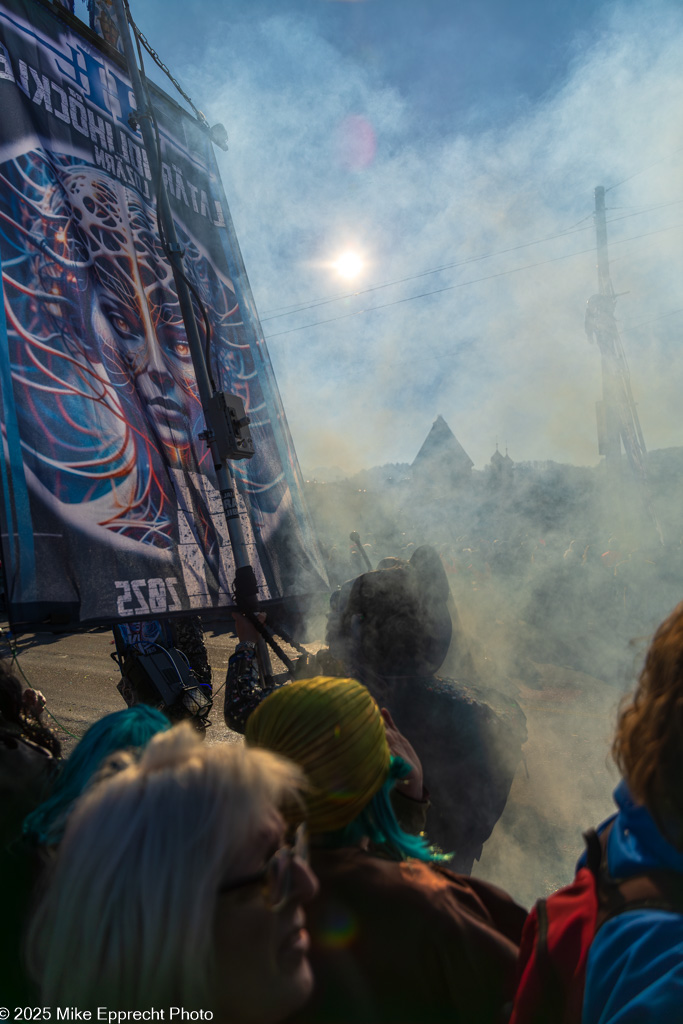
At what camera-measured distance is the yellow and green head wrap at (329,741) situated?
98cm

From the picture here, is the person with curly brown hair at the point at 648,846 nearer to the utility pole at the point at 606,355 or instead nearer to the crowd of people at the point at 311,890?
the crowd of people at the point at 311,890

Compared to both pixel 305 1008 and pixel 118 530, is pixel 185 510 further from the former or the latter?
pixel 305 1008

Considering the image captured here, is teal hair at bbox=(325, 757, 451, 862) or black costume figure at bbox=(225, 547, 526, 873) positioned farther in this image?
black costume figure at bbox=(225, 547, 526, 873)

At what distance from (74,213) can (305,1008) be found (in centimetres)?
437

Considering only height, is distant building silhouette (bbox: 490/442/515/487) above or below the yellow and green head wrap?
above

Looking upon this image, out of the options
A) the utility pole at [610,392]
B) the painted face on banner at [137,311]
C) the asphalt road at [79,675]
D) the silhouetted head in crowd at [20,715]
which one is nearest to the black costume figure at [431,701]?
the silhouetted head in crowd at [20,715]

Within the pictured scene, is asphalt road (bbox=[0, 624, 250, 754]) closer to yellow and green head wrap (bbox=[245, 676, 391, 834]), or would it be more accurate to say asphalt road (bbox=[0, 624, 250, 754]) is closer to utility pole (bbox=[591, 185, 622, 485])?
yellow and green head wrap (bbox=[245, 676, 391, 834])

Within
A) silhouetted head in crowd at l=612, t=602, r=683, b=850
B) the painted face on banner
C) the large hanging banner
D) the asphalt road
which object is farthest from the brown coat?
the asphalt road

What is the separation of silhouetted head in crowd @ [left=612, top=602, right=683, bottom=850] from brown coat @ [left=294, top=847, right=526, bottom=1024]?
17.1 inches

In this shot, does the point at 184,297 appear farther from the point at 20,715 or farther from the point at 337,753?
the point at 337,753

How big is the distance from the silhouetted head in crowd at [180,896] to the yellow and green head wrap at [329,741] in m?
0.24

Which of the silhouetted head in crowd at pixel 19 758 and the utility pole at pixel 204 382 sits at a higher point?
the utility pole at pixel 204 382

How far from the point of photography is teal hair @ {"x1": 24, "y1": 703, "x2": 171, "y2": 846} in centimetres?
109

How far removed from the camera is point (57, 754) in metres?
1.61
